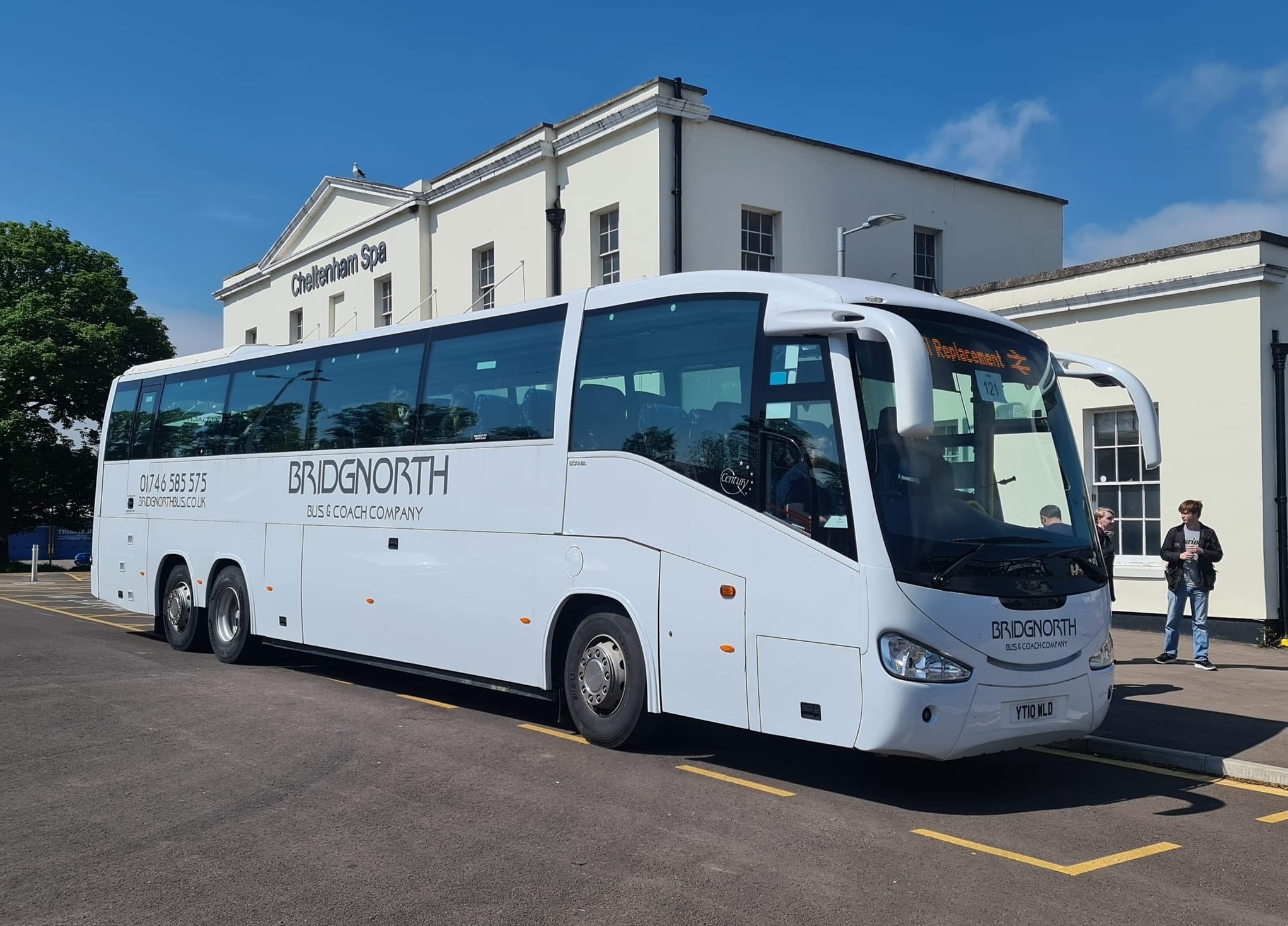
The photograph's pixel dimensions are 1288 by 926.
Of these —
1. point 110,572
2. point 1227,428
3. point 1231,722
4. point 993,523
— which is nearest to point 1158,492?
point 1227,428

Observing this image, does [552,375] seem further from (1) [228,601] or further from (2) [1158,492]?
(2) [1158,492]

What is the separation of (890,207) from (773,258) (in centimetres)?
334

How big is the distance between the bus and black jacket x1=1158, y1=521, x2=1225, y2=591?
5363 mm

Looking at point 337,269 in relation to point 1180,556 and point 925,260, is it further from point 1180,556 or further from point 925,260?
point 1180,556

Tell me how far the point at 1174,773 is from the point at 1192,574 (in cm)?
564

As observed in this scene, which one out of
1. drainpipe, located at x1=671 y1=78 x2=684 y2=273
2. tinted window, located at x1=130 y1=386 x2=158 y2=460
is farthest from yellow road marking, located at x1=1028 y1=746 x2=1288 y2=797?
drainpipe, located at x1=671 y1=78 x2=684 y2=273

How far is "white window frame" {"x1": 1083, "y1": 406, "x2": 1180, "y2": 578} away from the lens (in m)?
16.5

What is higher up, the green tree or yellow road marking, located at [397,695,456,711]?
the green tree

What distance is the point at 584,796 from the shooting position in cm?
734

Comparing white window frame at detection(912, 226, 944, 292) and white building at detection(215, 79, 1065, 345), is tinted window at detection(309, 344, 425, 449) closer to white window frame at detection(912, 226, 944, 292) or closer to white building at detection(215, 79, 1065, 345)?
white building at detection(215, 79, 1065, 345)

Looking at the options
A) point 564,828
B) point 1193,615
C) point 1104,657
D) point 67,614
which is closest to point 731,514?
point 564,828

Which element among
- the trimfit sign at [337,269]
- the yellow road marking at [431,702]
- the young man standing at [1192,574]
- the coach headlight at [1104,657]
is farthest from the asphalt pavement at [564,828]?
the trimfit sign at [337,269]

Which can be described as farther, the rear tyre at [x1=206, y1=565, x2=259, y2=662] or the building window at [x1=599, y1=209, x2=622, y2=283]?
the building window at [x1=599, y1=209, x2=622, y2=283]

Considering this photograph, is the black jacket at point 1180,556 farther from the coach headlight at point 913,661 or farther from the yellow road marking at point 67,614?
the yellow road marking at point 67,614
